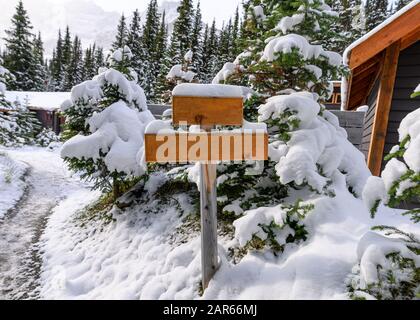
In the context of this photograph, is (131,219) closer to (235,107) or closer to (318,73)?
(235,107)

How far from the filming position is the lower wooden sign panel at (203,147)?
2.60m

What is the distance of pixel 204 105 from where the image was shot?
2764 mm

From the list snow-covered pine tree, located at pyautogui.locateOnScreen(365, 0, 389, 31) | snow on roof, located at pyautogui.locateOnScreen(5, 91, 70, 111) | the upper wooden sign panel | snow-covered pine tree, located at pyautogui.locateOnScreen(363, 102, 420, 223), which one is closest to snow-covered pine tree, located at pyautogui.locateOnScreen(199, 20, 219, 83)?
snow on roof, located at pyautogui.locateOnScreen(5, 91, 70, 111)

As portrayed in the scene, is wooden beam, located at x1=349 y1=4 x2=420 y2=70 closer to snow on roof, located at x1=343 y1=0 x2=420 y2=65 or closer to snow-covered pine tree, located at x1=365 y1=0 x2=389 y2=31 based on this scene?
snow on roof, located at x1=343 y1=0 x2=420 y2=65

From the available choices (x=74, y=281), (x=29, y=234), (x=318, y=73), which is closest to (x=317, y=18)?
(x=318, y=73)

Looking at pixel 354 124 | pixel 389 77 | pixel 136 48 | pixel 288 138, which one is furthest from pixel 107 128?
pixel 136 48

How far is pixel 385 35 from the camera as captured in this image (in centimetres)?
508

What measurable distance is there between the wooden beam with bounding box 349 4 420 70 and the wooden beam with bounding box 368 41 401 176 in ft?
1.43

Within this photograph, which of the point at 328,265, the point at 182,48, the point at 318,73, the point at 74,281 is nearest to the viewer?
the point at 328,265

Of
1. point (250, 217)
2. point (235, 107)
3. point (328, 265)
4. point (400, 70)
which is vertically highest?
point (400, 70)

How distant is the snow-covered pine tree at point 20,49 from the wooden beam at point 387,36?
145 feet

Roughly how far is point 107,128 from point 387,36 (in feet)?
17.4

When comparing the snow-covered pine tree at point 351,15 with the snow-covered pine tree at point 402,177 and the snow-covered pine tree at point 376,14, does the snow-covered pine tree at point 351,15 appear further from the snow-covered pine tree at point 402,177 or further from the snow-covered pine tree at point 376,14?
the snow-covered pine tree at point 402,177
